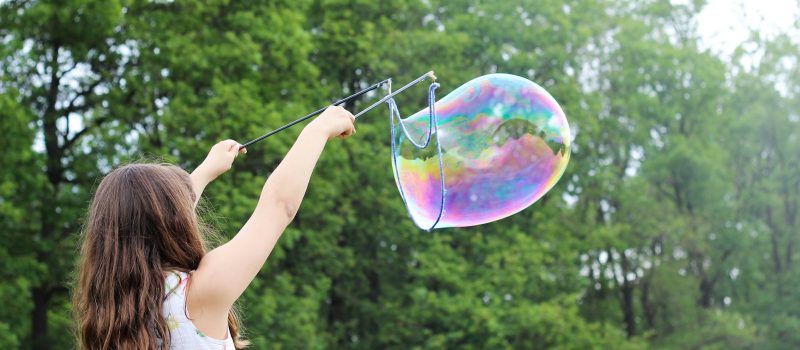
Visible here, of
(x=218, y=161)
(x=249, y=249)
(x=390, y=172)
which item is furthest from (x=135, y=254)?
(x=390, y=172)

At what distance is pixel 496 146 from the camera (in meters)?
6.03

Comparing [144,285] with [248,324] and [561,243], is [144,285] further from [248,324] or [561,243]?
[561,243]

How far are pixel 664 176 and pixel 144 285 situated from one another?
24891 mm

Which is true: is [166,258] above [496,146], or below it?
below

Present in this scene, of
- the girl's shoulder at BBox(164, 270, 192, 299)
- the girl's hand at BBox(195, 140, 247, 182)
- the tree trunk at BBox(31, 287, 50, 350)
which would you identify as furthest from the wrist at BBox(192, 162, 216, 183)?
the tree trunk at BBox(31, 287, 50, 350)

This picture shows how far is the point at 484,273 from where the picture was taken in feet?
67.0

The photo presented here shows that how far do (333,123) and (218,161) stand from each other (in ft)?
2.76

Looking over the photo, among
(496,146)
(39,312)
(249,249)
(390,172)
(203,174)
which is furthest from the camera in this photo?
(390,172)

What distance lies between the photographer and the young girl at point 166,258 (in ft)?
8.59

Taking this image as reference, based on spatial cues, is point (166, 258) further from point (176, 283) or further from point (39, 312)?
point (39, 312)

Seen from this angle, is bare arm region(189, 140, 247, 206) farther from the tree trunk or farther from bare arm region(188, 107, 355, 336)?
the tree trunk

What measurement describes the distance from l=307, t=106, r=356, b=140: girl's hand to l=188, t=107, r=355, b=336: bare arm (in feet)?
0.48

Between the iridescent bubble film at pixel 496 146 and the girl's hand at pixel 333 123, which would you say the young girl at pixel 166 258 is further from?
the iridescent bubble film at pixel 496 146

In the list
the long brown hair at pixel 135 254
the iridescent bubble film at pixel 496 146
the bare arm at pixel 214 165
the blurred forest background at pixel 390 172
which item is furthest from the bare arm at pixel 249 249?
the blurred forest background at pixel 390 172
